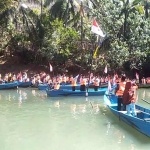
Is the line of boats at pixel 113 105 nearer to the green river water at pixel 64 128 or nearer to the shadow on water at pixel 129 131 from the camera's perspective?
the shadow on water at pixel 129 131

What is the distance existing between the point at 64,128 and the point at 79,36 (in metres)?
23.5

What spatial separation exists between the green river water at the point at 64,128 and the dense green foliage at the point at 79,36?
14371 millimetres

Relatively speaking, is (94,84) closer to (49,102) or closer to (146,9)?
(49,102)

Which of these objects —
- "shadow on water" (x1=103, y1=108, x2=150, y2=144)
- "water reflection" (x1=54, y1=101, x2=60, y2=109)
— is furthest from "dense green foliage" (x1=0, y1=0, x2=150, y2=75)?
"shadow on water" (x1=103, y1=108, x2=150, y2=144)

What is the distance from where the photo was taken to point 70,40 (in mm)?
36812

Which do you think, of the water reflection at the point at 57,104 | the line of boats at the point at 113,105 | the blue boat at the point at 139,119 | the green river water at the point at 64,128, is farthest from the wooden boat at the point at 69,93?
the blue boat at the point at 139,119

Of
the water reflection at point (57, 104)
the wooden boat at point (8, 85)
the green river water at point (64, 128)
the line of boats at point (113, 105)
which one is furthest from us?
the wooden boat at point (8, 85)

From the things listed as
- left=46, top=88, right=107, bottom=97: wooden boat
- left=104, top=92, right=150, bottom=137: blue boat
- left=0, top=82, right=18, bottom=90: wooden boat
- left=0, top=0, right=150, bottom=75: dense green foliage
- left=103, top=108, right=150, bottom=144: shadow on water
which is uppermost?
left=0, top=0, right=150, bottom=75: dense green foliage

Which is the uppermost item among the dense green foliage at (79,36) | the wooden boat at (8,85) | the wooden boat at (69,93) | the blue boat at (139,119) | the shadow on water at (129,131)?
the dense green foliage at (79,36)

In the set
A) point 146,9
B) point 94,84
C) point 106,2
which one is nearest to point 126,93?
point 94,84

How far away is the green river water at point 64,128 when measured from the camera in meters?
12.4

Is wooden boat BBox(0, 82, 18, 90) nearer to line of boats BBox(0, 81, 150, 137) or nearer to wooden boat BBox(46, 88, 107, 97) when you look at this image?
line of boats BBox(0, 81, 150, 137)

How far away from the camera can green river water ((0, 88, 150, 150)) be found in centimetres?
1238

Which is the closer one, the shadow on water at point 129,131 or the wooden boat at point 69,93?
the shadow on water at point 129,131
